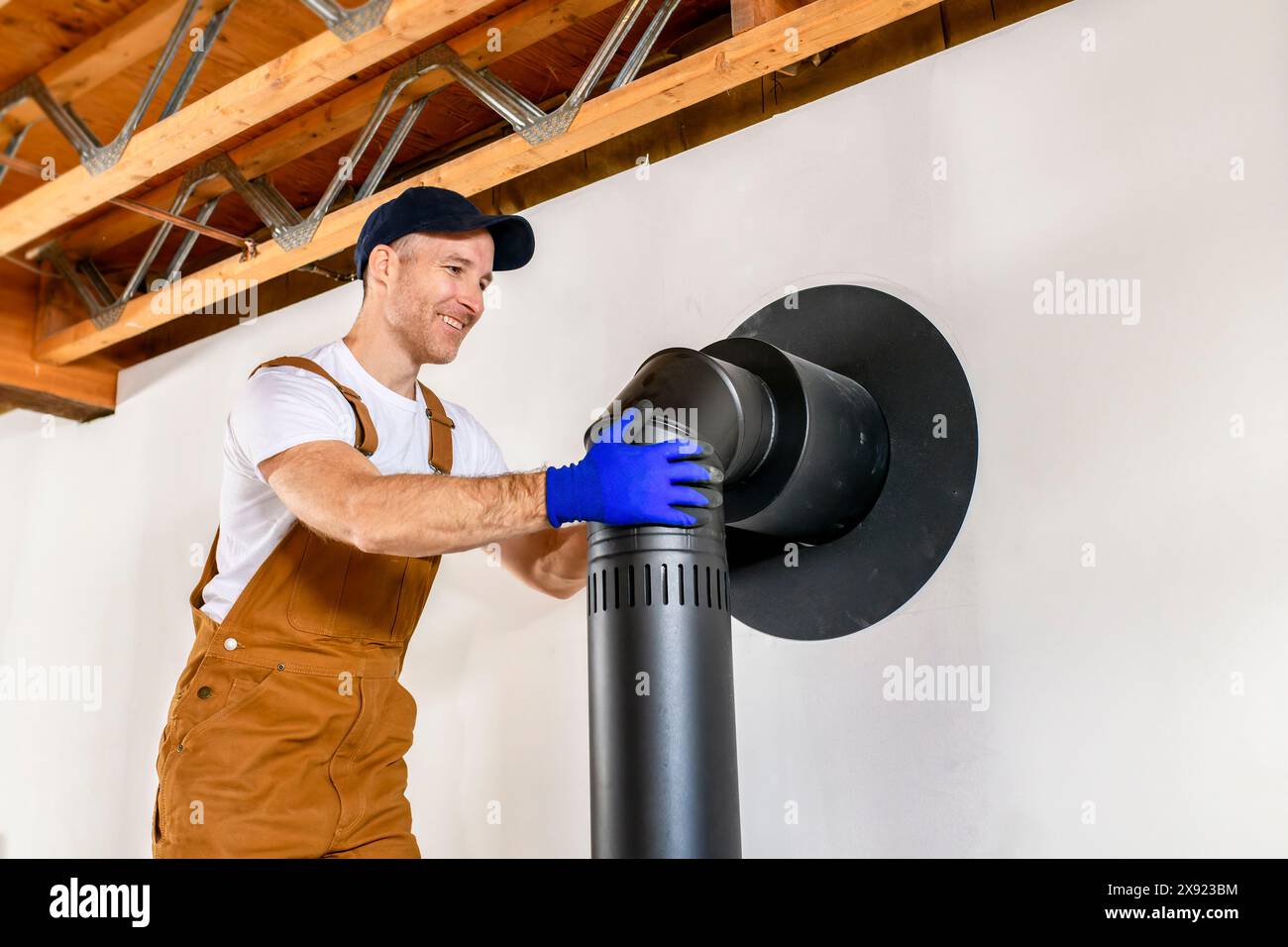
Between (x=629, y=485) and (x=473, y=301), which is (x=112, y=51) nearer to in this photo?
(x=473, y=301)

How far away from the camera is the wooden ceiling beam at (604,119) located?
2275 millimetres

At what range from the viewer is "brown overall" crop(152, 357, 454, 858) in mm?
1962

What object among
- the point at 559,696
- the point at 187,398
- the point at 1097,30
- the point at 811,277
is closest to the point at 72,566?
the point at 187,398

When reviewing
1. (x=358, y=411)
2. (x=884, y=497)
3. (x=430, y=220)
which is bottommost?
(x=884, y=497)

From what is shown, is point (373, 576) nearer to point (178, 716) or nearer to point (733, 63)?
point (178, 716)

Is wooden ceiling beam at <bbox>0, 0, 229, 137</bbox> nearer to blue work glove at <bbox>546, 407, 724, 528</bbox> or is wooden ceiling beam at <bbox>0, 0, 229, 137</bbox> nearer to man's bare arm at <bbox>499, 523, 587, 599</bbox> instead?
man's bare arm at <bbox>499, 523, 587, 599</bbox>

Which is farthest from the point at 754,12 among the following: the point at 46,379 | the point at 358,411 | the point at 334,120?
the point at 46,379

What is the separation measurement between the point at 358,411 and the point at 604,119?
963 millimetres

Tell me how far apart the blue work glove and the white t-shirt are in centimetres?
44

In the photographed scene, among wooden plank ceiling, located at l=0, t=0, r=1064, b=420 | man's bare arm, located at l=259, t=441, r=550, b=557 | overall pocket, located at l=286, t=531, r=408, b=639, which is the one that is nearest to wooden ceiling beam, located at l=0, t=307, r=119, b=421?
wooden plank ceiling, located at l=0, t=0, r=1064, b=420

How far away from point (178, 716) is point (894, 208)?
171 centimetres

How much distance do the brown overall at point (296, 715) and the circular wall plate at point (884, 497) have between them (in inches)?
28.4

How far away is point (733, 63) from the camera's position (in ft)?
7.80

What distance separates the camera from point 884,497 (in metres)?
2.24
